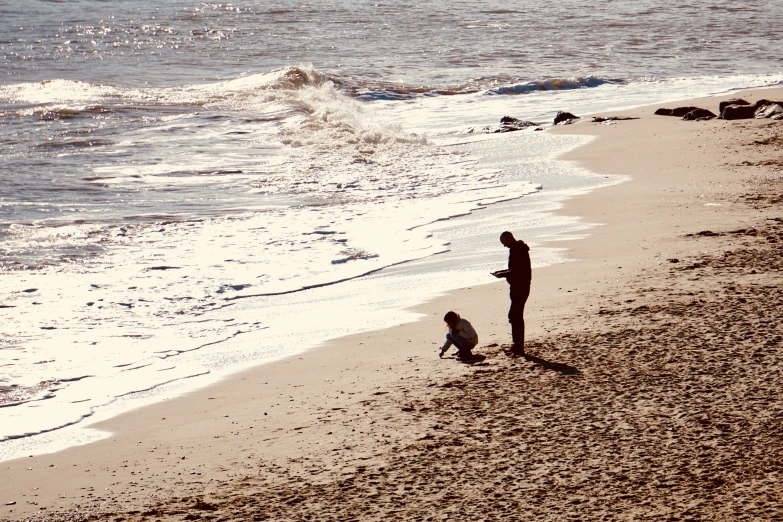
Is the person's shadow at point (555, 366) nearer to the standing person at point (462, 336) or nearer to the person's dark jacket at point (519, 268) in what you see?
the standing person at point (462, 336)

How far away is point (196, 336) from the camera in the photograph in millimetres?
10211

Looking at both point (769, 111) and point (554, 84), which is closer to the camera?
point (769, 111)

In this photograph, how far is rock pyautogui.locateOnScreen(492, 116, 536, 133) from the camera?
23.9m

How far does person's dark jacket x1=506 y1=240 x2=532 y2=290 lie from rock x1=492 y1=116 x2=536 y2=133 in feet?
50.5

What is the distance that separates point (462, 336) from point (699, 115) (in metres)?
15.3

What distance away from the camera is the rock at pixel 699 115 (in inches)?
867

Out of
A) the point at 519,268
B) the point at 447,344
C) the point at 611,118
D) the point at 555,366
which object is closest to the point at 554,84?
the point at 611,118

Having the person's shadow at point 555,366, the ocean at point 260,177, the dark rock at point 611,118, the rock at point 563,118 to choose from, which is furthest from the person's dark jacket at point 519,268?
the rock at point 563,118

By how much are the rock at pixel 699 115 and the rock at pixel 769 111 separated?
3.24 feet

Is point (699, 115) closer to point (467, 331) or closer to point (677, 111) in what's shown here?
point (677, 111)

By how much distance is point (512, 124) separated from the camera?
24234 millimetres

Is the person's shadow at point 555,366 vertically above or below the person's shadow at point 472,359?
above

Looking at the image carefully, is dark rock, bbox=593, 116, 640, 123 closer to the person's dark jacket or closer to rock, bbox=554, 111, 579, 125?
rock, bbox=554, 111, 579, 125

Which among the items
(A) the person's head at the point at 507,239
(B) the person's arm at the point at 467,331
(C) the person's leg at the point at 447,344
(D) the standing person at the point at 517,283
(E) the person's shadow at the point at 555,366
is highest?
(A) the person's head at the point at 507,239
